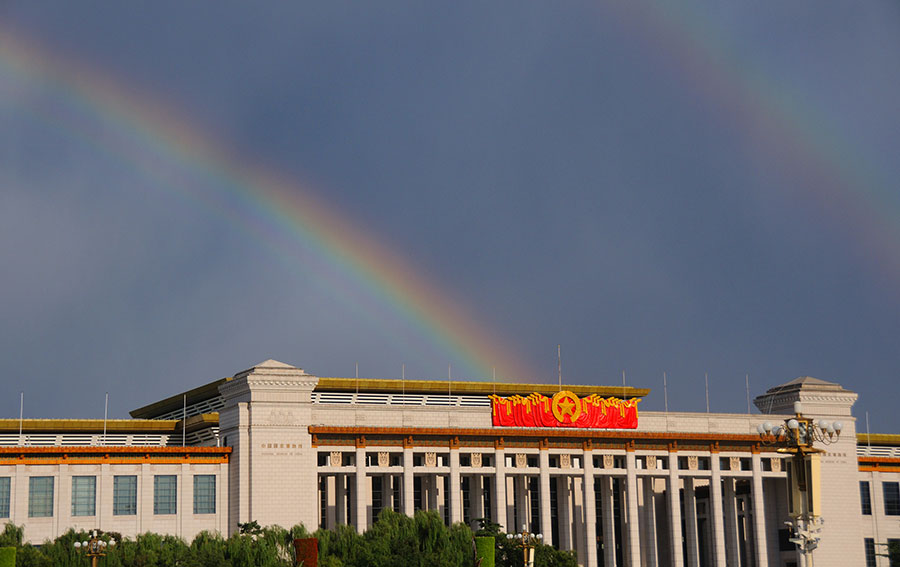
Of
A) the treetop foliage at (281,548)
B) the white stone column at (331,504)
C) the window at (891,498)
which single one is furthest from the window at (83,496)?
the window at (891,498)

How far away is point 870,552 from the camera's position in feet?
385

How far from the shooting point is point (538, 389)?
116250 mm

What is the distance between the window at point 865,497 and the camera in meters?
118

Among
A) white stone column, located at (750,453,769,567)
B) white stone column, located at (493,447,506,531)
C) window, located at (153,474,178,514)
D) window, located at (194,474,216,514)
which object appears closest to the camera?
window, located at (153,474,178,514)

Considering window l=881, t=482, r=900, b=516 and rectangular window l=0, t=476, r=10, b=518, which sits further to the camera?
window l=881, t=482, r=900, b=516

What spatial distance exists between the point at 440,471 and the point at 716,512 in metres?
28.1

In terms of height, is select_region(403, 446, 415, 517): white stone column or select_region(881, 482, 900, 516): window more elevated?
select_region(403, 446, 415, 517): white stone column

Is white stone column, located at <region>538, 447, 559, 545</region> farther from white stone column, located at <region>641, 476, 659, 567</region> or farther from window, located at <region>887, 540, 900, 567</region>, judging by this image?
window, located at <region>887, 540, 900, 567</region>

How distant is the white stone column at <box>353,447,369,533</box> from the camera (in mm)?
97062

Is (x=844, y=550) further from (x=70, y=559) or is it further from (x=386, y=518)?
(x=70, y=559)

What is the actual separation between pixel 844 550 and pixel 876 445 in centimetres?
2063

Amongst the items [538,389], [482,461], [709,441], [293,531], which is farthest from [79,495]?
[709,441]

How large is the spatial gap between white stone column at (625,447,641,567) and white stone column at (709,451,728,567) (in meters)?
7.53

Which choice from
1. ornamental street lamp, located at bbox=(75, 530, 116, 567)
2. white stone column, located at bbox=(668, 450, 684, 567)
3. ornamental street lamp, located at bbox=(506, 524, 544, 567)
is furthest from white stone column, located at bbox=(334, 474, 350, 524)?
white stone column, located at bbox=(668, 450, 684, 567)
